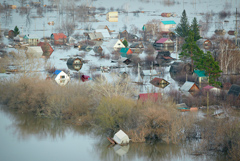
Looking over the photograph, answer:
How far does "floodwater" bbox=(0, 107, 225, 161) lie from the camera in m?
12.1

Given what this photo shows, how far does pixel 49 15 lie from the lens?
167ft

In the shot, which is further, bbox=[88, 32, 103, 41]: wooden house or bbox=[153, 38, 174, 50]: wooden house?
bbox=[88, 32, 103, 41]: wooden house

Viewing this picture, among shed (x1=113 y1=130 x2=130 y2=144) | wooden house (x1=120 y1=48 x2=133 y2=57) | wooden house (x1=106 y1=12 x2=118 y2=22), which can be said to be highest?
wooden house (x1=106 y1=12 x2=118 y2=22)

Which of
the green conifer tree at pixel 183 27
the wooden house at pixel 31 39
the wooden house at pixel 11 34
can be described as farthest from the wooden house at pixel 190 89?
the wooden house at pixel 11 34

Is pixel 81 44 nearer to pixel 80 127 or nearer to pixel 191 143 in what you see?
pixel 80 127

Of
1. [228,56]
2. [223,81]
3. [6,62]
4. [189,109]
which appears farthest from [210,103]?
[6,62]

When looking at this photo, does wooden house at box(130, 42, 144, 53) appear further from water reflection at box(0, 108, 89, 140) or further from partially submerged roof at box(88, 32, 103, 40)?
water reflection at box(0, 108, 89, 140)

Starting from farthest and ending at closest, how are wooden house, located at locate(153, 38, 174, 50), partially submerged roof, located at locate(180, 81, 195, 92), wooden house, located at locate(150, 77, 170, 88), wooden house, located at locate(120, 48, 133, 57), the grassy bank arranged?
wooden house, located at locate(153, 38, 174, 50) → wooden house, located at locate(120, 48, 133, 57) → wooden house, located at locate(150, 77, 170, 88) → partially submerged roof, located at locate(180, 81, 195, 92) → the grassy bank

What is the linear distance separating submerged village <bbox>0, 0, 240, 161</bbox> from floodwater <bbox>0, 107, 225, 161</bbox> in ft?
0.83

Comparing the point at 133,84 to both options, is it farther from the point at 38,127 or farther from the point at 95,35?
the point at 95,35

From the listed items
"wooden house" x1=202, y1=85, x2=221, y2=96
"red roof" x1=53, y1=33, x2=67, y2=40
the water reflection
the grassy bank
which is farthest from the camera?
"red roof" x1=53, y1=33, x2=67, y2=40

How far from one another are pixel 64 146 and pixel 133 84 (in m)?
6.46

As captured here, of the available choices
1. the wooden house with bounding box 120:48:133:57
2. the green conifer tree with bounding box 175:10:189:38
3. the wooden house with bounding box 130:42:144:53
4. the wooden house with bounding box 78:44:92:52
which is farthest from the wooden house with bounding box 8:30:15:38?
the green conifer tree with bounding box 175:10:189:38

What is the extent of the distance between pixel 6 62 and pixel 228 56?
11.3 m
